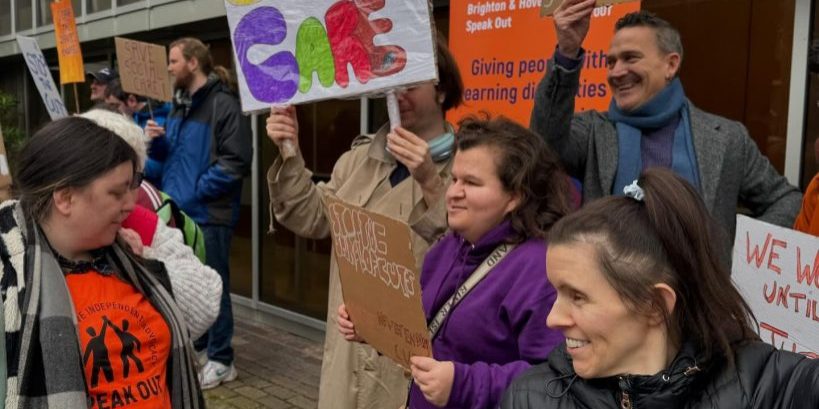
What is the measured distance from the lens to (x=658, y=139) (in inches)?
99.7

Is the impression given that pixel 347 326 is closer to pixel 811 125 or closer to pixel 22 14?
pixel 811 125

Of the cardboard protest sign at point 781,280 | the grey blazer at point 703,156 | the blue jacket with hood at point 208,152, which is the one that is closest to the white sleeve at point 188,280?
the grey blazer at point 703,156

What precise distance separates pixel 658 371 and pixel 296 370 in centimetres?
441

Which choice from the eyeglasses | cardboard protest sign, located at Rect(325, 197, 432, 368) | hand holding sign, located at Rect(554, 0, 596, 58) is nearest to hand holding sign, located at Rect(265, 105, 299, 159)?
the eyeglasses

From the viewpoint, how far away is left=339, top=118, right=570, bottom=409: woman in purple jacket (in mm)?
1721

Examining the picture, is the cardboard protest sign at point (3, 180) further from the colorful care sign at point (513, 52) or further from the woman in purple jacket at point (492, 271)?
the colorful care sign at point (513, 52)

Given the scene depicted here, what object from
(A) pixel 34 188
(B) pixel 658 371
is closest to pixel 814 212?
(B) pixel 658 371

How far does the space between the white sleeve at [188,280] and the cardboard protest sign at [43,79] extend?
2.77m

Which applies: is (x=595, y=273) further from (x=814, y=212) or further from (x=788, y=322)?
(x=814, y=212)

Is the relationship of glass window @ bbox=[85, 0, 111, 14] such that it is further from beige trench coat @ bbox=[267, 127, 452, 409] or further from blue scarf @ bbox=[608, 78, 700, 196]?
blue scarf @ bbox=[608, 78, 700, 196]

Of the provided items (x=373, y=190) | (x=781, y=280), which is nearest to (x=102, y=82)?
(x=373, y=190)

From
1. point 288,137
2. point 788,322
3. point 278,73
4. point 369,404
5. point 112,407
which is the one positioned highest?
point 278,73

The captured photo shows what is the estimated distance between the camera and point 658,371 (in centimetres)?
142

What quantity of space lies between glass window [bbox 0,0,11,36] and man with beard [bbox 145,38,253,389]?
8.04m
